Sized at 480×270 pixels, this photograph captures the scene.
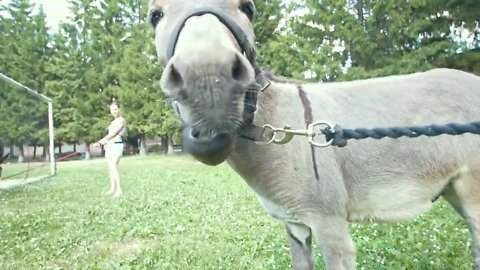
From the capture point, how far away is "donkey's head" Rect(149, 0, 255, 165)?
4.81ft

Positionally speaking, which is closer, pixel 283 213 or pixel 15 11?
pixel 283 213

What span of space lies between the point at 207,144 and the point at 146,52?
107 feet

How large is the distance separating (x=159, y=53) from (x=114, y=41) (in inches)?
1490

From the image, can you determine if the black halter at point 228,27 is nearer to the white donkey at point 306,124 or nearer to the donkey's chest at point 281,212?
the white donkey at point 306,124

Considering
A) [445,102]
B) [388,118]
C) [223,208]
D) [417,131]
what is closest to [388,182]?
[388,118]

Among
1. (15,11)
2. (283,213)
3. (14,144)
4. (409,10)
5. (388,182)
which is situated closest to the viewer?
(283,213)

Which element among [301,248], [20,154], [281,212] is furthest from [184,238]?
[20,154]

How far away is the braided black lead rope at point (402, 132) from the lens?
65.6 inches

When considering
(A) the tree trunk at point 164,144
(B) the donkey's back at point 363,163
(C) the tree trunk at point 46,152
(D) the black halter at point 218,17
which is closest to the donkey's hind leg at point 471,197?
(B) the donkey's back at point 363,163

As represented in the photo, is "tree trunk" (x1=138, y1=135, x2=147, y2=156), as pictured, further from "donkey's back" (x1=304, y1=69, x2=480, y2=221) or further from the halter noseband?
the halter noseband

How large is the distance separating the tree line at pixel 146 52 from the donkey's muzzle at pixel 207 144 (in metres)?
0.48

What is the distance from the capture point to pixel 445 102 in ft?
8.77

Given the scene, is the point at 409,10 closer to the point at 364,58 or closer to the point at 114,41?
the point at 364,58

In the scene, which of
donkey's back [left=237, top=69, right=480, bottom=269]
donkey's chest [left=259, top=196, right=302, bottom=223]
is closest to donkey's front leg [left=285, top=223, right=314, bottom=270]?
donkey's back [left=237, top=69, right=480, bottom=269]
